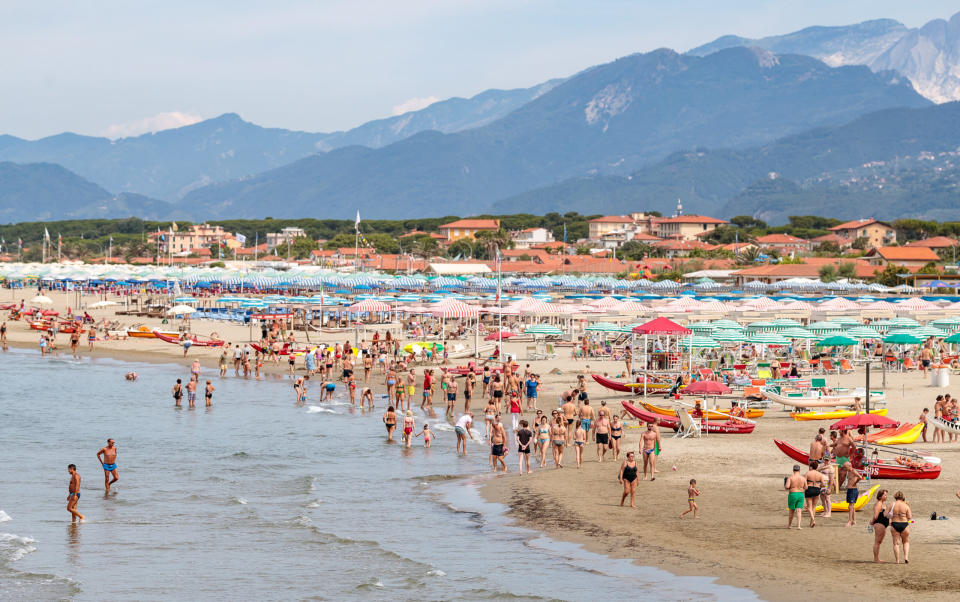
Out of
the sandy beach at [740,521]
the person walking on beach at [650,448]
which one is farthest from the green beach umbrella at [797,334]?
the person walking on beach at [650,448]

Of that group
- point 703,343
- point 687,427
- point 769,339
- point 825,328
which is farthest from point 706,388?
point 825,328

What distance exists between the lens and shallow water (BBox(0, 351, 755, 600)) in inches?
501

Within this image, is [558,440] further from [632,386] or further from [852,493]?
[632,386]

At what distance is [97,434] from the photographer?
83.9 ft

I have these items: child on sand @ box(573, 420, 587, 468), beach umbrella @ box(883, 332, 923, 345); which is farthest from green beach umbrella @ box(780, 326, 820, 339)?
child on sand @ box(573, 420, 587, 468)

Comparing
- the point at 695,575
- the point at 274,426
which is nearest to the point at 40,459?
the point at 274,426

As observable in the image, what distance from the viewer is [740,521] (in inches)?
587

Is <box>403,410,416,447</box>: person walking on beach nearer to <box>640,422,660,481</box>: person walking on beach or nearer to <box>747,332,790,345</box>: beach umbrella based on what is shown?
<box>640,422,660,481</box>: person walking on beach

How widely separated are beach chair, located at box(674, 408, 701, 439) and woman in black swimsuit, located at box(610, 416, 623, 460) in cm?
202

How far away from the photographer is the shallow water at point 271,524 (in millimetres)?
12734

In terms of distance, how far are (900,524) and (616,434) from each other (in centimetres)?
821

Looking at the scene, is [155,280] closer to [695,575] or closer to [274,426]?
[274,426]

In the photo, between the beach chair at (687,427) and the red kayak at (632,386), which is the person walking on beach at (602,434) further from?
the red kayak at (632,386)

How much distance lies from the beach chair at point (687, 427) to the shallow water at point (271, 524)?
166 inches
